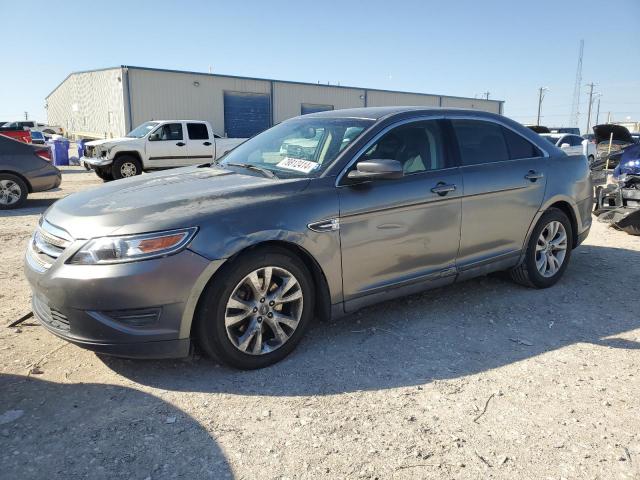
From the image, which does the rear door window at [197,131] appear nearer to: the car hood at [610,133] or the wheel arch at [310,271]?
the car hood at [610,133]

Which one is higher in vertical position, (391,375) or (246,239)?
(246,239)

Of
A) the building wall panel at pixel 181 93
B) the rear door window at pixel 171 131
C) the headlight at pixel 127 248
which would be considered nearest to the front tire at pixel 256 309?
the headlight at pixel 127 248

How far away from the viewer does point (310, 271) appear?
345 centimetres

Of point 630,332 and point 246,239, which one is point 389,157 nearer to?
point 246,239

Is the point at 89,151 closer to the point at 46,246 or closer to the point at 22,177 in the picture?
the point at 22,177

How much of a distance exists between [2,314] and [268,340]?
237 centimetres

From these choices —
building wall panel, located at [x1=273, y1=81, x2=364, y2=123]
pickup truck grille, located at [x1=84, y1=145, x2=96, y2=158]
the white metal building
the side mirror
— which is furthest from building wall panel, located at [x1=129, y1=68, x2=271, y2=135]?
the side mirror

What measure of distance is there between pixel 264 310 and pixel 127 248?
915mm

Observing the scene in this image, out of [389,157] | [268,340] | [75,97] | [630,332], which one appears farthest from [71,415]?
[75,97]

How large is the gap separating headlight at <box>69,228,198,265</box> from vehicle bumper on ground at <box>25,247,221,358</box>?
0.04m

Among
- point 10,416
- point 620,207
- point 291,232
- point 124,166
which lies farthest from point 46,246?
point 124,166

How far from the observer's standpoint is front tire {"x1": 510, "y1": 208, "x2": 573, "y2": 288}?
4.74 m

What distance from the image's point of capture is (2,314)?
409 centimetres

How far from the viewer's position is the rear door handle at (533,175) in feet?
15.0
